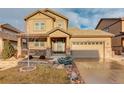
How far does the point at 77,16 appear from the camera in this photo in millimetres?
41375

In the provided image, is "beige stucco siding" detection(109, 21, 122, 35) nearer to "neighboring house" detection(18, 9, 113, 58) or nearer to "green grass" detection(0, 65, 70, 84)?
"neighboring house" detection(18, 9, 113, 58)

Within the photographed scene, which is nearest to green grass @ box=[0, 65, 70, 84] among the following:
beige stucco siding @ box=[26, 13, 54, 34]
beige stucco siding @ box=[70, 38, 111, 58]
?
beige stucco siding @ box=[70, 38, 111, 58]

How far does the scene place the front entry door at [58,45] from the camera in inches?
1136

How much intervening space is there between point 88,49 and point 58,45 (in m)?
4.15

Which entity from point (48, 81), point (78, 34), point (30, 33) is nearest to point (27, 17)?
point (30, 33)

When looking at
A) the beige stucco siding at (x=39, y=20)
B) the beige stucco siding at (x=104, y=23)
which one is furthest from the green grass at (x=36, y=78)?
the beige stucco siding at (x=104, y=23)

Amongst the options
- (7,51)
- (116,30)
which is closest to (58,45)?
(7,51)

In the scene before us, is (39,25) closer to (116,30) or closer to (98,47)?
(98,47)

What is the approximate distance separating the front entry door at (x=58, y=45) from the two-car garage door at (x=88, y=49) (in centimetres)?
143

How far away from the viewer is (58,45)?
94.8 feet

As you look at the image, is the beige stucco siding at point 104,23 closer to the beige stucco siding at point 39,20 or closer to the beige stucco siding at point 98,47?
the beige stucco siding at point 98,47
